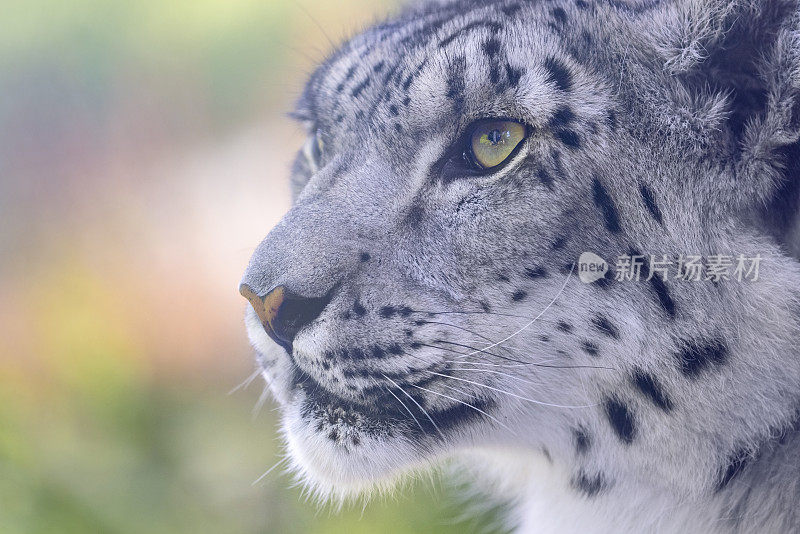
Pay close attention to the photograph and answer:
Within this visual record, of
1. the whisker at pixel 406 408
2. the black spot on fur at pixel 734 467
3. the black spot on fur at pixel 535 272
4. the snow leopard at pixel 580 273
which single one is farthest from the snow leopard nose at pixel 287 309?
the black spot on fur at pixel 734 467

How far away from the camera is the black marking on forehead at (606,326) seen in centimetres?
90

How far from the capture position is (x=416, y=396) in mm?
933

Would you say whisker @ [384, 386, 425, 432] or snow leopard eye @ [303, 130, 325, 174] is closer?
whisker @ [384, 386, 425, 432]

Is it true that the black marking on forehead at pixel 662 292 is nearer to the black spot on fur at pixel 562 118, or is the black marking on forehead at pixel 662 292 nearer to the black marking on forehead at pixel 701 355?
the black marking on forehead at pixel 701 355

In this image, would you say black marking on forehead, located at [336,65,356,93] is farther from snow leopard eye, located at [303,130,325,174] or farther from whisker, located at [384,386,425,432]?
whisker, located at [384,386,425,432]

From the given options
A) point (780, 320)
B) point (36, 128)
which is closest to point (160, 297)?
point (36, 128)

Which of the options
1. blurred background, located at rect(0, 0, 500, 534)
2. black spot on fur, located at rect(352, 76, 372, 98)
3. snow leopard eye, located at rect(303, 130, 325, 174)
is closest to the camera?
black spot on fur, located at rect(352, 76, 372, 98)

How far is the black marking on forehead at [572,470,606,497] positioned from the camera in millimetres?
1027

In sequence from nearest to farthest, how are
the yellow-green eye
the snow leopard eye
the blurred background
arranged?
the yellow-green eye < the snow leopard eye < the blurred background

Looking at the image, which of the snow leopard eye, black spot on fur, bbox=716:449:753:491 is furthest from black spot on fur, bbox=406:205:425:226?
black spot on fur, bbox=716:449:753:491

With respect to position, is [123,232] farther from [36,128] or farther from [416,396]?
[416,396]

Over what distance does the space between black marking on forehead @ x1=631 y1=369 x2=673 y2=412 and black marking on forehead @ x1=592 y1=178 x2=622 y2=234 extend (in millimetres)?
184

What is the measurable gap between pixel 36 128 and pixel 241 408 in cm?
74

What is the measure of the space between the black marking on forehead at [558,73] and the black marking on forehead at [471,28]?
0.33ft
